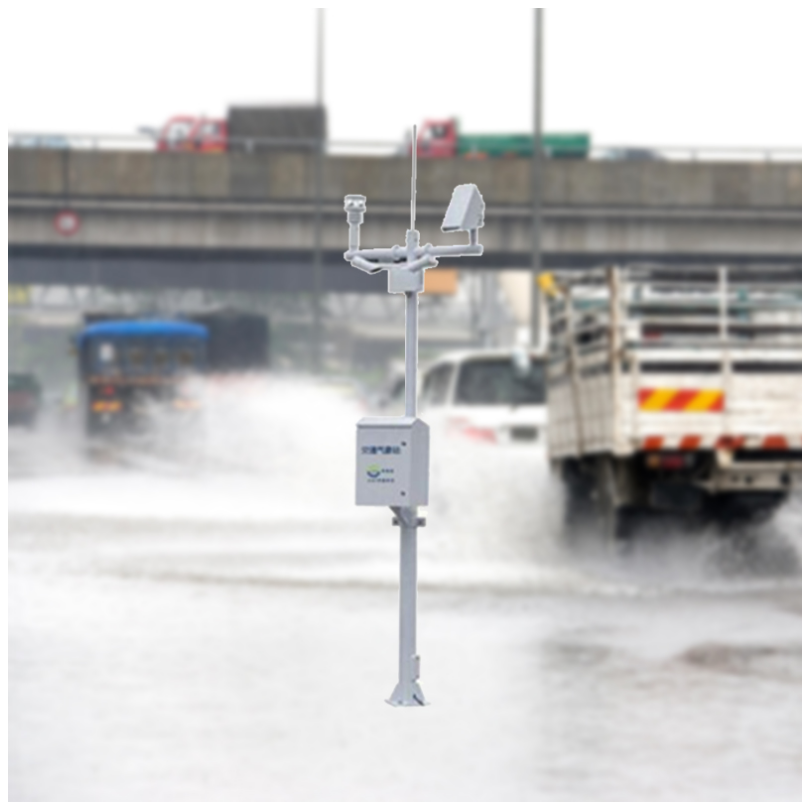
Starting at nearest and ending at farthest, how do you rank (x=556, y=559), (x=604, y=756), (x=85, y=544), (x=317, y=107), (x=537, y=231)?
(x=604, y=756), (x=556, y=559), (x=85, y=544), (x=537, y=231), (x=317, y=107)

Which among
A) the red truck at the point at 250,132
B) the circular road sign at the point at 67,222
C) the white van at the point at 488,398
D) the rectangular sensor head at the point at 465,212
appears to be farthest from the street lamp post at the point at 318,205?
the rectangular sensor head at the point at 465,212

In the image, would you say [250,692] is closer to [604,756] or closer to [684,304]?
[604,756]

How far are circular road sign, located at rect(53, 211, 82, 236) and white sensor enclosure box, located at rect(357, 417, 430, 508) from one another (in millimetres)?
51643

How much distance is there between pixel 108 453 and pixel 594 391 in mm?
27146

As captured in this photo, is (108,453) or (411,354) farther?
(108,453)

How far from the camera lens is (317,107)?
181 feet

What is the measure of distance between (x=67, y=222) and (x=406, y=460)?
5184 cm

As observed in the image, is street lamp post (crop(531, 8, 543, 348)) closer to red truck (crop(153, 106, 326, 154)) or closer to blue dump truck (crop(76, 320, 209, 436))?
blue dump truck (crop(76, 320, 209, 436))

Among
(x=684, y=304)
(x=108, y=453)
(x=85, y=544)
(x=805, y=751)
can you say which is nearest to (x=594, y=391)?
(x=684, y=304)

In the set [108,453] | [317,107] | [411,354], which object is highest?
[317,107]

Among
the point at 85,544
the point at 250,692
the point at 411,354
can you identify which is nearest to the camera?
the point at 411,354

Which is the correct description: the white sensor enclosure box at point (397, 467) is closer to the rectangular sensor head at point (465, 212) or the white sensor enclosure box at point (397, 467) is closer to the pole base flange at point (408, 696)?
the pole base flange at point (408, 696)

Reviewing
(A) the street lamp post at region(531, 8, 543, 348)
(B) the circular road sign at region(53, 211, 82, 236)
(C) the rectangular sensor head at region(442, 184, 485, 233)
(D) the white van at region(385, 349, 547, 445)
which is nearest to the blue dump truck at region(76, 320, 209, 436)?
(B) the circular road sign at region(53, 211, 82, 236)

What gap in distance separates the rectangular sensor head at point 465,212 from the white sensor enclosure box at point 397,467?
0.69m
